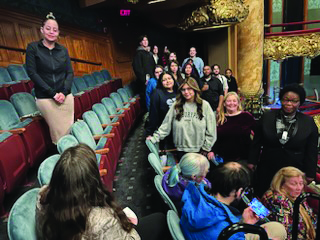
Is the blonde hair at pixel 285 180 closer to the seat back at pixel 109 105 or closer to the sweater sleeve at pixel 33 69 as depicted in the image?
the sweater sleeve at pixel 33 69

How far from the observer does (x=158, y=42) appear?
3.44m

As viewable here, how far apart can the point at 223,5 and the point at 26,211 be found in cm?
218

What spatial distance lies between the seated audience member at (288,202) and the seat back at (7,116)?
83 cm

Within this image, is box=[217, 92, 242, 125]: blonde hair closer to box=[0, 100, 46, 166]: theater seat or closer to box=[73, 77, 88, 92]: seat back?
box=[0, 100, 46, 166]: theater seat

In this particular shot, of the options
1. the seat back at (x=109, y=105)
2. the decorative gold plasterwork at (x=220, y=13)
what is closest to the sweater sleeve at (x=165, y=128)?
the seat back at (x=109, y=105)

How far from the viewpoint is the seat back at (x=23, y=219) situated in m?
0.35

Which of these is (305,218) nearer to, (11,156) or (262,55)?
(11,156)

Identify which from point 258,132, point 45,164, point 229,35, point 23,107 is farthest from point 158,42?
point 45,164

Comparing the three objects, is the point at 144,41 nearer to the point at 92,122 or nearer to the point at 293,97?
the point at 92,122

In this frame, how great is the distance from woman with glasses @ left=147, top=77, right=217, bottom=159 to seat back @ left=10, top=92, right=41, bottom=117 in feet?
1.86

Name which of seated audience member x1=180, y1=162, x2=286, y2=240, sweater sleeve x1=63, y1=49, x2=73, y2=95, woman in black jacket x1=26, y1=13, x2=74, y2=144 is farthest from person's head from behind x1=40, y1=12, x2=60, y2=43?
seated audience member x1=180, y1=162, x2=286, y2=240

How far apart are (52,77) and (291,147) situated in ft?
2.52

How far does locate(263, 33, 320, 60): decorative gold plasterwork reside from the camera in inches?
106

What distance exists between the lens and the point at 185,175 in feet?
1.76
